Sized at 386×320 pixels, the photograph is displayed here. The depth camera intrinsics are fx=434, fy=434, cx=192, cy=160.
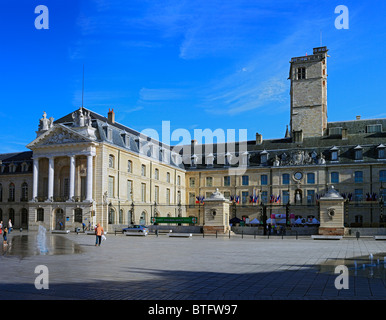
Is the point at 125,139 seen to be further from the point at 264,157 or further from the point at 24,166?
the point at 264,157

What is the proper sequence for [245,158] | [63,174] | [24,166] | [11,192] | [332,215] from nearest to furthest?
[332,215]
[63,174]
[24,166]
[11,192]
[245,158]

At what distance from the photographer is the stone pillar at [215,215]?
39.6 metres

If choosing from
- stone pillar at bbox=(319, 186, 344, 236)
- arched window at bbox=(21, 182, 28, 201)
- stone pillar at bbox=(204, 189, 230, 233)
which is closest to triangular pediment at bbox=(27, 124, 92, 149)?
arched window at bbox=(21, 182, 28, 201)

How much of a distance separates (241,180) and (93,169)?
923 inches

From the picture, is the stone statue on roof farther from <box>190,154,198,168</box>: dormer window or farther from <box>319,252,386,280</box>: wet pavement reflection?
<box>319,252,386,280</box>: wet pavement reflection

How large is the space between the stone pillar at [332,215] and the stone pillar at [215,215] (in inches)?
338

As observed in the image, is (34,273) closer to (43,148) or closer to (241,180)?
(43,148)

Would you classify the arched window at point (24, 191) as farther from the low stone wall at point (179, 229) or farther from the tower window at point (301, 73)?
the tower window at point (301, 73)

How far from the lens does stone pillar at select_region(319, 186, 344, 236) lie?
36531 millimetres

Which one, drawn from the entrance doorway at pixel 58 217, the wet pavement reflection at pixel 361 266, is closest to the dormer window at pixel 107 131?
the entrance doorway at pixel 58 217

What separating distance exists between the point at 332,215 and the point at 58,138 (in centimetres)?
3524

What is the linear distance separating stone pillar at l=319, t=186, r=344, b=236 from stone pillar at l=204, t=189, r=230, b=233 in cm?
858

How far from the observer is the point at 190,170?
233ft

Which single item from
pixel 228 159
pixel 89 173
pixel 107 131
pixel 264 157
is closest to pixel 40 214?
pixel 89 173
